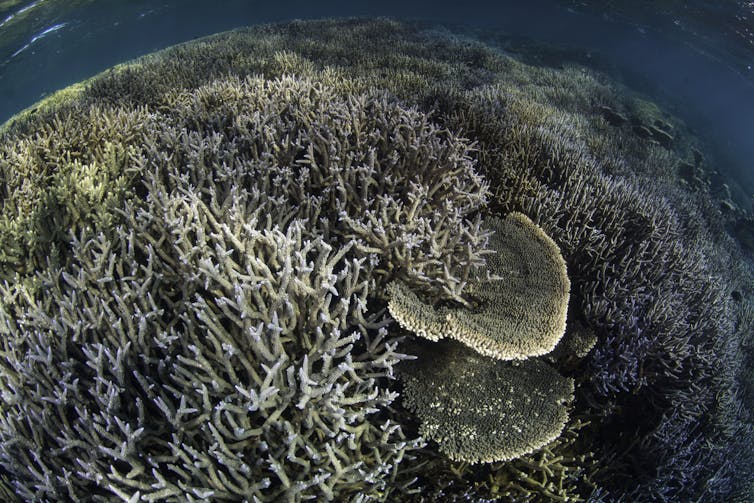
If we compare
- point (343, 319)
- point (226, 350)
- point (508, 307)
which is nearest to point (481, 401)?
point (508, 307)

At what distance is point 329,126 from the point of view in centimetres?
388

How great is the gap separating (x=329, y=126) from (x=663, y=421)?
4.21 m

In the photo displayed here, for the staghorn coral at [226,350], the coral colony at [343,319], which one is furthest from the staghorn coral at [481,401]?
the staghorn coral at [226,350]

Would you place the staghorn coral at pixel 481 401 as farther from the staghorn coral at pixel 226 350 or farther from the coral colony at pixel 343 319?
the staghorn coral at pixel 226 350

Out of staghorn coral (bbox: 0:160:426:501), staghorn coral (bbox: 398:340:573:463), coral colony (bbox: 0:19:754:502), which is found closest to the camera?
staghorn coral (bbox: 0:160:426:501)

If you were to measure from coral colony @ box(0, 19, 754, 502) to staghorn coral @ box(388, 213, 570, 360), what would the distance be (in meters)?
0.02

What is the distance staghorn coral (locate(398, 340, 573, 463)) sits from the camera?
2355 millimetres

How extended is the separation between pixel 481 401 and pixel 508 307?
0.69 m

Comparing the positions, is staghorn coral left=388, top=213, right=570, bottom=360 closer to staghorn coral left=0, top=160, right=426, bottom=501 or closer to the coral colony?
the coral colony

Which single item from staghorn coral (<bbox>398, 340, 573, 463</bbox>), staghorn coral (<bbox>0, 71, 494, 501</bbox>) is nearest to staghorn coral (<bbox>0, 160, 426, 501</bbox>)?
staghorn coral (<bbox>0, 71, 494, 501</bbox>)

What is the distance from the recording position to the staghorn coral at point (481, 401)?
2.36m

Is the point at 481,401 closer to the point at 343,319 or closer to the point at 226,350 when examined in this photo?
the point at 343,319

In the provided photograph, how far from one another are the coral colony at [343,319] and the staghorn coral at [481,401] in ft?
0.05

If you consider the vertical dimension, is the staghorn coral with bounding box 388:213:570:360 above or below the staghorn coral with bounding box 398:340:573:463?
above
